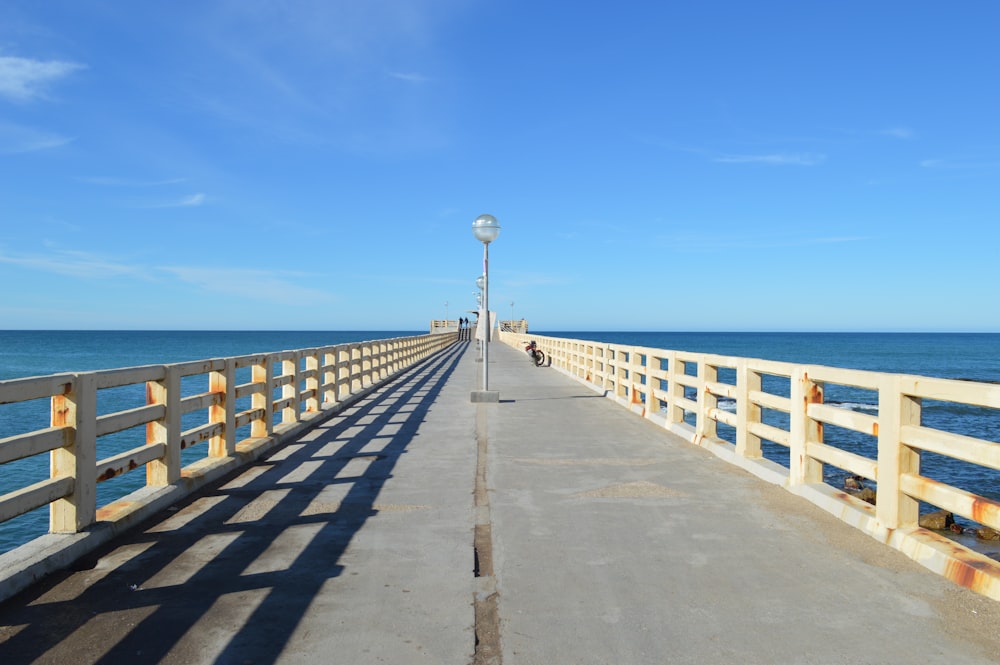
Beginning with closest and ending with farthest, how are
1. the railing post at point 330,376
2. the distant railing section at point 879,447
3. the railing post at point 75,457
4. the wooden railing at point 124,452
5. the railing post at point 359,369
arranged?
the distant railing section at point 879,447
the wooden railing at point 124,452
the railing post at point 75,457
the railing post at point 330,376
the railing post at point 359,369

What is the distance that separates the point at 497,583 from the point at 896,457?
10.1 feet

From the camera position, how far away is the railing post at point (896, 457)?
18.2 feet

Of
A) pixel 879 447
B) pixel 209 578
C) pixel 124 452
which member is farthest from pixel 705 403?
pixel 209 578

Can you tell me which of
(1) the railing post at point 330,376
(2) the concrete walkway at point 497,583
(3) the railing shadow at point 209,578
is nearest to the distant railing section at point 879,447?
(2) the concrete walkway at point 497,583

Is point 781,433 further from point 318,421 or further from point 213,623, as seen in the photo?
point 318,421

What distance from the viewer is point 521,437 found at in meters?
11.2

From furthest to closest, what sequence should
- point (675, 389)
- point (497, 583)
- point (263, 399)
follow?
point (675, 389)
point (263, 399)
point (497, 583)

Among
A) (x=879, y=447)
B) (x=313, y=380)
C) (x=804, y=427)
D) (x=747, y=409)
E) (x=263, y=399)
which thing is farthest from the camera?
(x=313, y=380)

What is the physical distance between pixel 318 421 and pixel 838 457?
28.3 ft

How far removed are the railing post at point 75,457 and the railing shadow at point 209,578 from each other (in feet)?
1.10

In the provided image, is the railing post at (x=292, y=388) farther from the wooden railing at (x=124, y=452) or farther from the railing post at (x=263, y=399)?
the railing post at (x=263, y=399)

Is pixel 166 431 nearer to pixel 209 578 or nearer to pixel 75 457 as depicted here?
pixel 75 457

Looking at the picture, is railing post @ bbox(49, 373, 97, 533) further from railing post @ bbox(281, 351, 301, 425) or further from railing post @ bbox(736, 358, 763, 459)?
railing post @ bbox(736, 358, 763, 459)

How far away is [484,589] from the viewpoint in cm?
458
